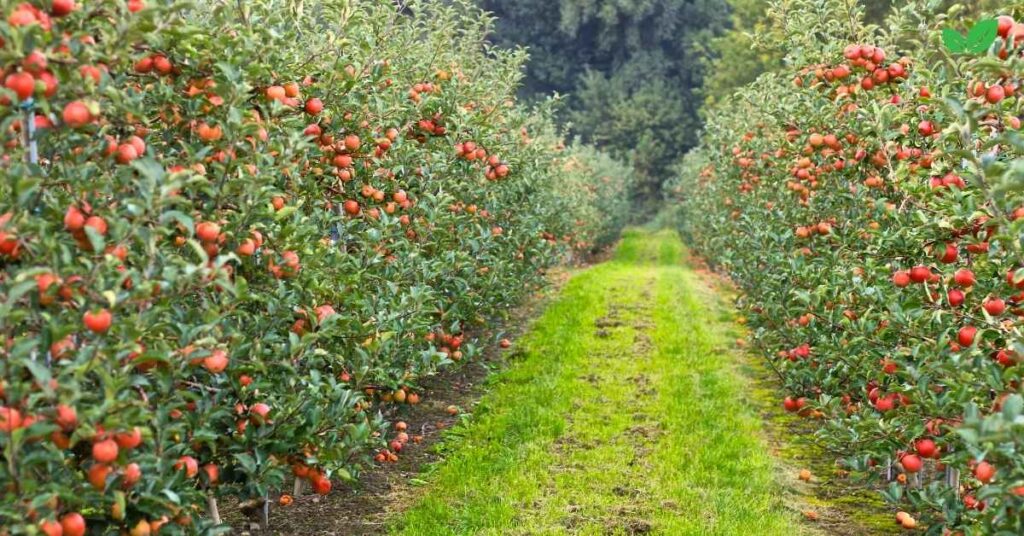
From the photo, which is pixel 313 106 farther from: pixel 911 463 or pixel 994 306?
pixel 911 463

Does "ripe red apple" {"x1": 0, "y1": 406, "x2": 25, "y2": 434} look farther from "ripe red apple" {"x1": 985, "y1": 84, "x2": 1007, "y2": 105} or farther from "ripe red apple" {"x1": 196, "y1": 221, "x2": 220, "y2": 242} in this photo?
"ripe red apple" {"x1": 985, "y1": 84, "x2": 1007, "y2": 105}

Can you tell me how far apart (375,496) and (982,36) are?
4049mm

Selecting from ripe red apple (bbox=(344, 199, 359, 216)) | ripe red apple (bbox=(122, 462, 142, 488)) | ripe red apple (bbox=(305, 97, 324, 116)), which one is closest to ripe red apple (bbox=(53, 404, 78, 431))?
ripe red apple (bbox=(122, 462, 142, 488))

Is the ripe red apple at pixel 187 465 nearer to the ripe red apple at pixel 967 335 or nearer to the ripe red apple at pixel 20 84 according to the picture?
the ripe red apple at pixel 20 84

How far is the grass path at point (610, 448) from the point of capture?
5023 mm

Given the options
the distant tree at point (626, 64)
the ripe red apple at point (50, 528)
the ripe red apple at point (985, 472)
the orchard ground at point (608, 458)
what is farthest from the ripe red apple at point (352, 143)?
the distant tree at point (626, 64)

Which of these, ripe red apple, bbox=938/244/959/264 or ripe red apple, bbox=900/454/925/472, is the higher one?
ripe red apple, bbox=938/244/959/264

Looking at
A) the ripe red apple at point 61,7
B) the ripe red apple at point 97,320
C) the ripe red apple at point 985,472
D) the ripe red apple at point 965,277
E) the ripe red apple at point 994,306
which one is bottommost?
the ripe red apple at point 985,472

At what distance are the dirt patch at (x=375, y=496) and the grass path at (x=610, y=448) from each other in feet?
0.52

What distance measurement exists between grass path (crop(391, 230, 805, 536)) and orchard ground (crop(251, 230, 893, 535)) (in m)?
0.01

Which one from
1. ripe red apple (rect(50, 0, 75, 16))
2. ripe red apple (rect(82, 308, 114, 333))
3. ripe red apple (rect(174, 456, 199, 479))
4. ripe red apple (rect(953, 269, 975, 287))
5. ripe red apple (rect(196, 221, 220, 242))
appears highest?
ripe red apple (rect(50, 0, 75, 16))

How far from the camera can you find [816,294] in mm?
5438

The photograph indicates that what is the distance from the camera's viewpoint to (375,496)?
5.49 meters

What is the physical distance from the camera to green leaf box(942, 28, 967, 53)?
11.2 ft
